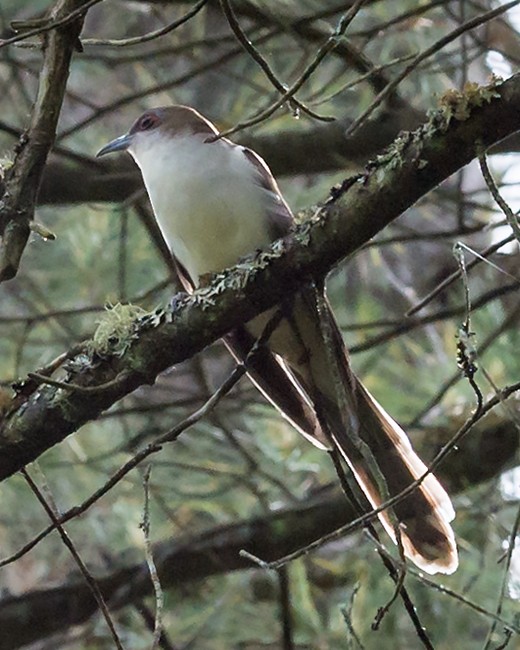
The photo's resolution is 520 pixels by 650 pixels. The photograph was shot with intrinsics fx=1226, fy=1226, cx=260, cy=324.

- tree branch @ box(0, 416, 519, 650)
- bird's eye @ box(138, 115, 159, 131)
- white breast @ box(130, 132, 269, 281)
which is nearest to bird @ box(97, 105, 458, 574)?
white breast @ box(130, 132, 269, 281)

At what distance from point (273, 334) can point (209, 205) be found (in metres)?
0.34

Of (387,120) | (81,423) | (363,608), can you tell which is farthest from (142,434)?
(81,423)

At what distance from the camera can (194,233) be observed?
2.85 meters

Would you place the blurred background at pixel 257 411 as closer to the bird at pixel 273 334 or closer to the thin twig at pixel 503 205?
the bird at pixel 273 334

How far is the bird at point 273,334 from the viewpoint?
258 centimetres

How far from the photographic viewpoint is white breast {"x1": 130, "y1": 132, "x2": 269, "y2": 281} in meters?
2.83

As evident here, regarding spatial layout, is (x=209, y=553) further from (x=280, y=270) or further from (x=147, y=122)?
(x=280, y=270)

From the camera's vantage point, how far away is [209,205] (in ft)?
9.38

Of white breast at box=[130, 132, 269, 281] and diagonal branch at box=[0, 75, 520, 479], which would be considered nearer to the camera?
diagonal branch at box=[0, 75, 520, 479]

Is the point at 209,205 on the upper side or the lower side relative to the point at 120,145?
lower

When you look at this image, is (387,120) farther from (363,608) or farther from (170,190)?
(363,608)

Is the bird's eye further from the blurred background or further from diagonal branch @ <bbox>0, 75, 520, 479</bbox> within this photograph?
diagonal branch @ <bbox>0, 75, 520, 479</bbox>

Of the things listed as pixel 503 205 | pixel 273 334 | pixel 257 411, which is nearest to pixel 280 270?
pixel 503 205

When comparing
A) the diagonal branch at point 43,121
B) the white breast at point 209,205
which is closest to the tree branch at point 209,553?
the white breast at point 209,205
